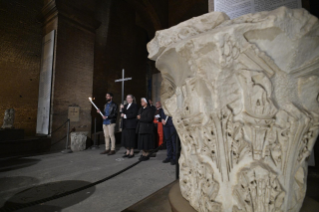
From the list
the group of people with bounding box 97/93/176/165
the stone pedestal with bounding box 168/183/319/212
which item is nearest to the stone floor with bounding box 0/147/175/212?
the group of people with bounding box 97/93/176/165

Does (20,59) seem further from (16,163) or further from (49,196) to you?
(49,196)

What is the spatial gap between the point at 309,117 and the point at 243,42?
0.69 m

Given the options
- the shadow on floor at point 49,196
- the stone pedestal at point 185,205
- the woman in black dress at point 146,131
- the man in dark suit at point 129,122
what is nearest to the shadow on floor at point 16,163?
the shadow on floor at point 49,196

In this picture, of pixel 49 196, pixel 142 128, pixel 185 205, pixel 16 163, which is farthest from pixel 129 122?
pixel 185 205

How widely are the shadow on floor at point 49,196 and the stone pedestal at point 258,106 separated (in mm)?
1596

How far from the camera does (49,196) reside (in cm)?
219

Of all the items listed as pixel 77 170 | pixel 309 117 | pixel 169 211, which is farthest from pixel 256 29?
pixel 77 170

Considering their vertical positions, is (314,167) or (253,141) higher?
(253,141)

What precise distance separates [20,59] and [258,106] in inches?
309

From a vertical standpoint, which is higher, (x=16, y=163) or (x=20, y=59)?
(x=20, y=59)

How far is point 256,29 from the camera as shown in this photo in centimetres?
111

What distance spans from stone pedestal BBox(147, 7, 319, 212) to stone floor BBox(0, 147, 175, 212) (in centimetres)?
125

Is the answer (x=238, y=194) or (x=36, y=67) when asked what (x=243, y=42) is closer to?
(x=238, y=194)

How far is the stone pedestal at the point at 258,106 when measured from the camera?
1135 millimetres
